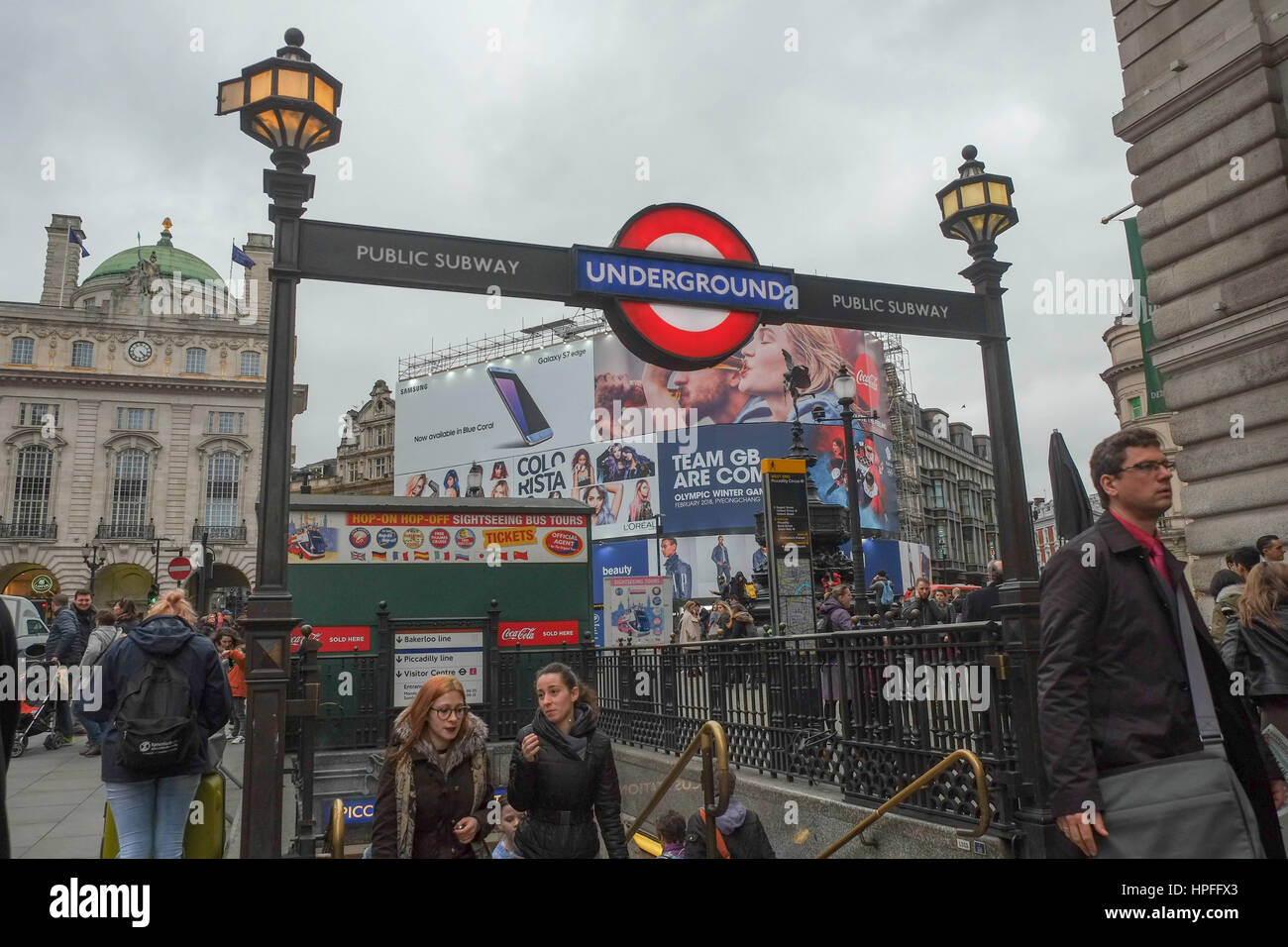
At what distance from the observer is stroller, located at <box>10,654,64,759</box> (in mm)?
11805

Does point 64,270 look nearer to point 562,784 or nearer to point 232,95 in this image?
point 232,95

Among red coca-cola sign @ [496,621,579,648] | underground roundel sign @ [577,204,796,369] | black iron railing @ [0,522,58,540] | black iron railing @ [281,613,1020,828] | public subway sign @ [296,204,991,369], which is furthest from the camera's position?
black iron railing @ [0,522,58,540]

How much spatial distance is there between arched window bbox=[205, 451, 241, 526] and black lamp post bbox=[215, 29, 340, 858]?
6178cm

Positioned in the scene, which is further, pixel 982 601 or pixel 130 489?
pixel 130 489

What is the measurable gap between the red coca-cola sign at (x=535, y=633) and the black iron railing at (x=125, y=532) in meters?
53.5

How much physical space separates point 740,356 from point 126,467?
138 feet

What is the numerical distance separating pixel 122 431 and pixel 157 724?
63173 mm

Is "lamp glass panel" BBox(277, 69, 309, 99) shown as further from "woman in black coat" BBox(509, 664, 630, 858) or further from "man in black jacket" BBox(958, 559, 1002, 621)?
"man in black jacket" BBox(958, 559, 1002, 621)

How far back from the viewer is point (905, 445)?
2901 inches

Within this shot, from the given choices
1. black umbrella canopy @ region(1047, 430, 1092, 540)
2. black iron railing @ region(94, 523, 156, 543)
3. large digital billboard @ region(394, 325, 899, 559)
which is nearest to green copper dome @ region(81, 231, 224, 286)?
black iron railing @ region(94, 523, 156, 543)

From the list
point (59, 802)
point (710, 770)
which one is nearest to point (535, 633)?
point (59, 802)

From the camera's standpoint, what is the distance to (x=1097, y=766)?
114 inches
